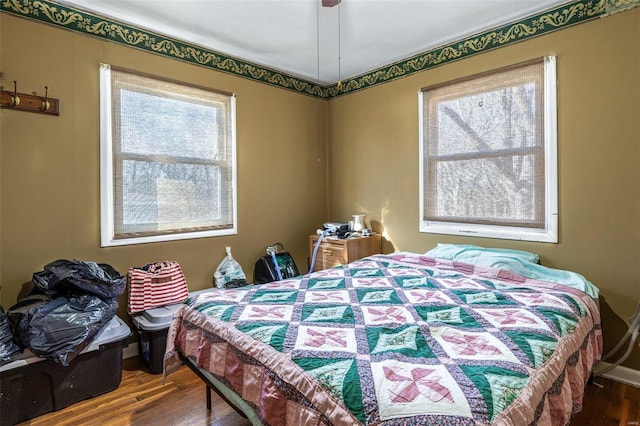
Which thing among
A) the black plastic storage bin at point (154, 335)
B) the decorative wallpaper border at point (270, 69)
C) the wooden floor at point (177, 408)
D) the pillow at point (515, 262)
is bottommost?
the wooden floor at point (177, 408)

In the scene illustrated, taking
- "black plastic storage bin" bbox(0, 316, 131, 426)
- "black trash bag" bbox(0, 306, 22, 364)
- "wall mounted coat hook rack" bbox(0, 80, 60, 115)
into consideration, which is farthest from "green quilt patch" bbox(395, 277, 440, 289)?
"wall mounted coat hook rack" bbox(0, 80, 60, 115)

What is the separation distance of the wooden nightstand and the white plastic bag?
0.83 metres

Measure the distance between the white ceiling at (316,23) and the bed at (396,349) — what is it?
1959 millimetres

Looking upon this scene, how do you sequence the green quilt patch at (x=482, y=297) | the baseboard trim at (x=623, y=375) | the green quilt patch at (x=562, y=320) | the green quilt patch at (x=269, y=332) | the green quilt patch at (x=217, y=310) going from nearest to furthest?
the green quilt patch at (x=269, y=332) → the green quilt patch at (x=562, y=320) → the green quilt patch at (x=217, y=310) → the green quilt patch at (x=482, y=297) → the baseboard trim at (x=623, y=375)

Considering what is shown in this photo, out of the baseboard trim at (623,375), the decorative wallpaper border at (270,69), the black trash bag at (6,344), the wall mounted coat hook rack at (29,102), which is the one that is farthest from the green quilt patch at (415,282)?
the wall mounted coat hook rack at (29,102)

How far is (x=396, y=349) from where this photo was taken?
1.26 metres

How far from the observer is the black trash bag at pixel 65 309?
6.27 feet

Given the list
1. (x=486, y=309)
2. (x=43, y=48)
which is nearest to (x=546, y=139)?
(x=486, y=309)

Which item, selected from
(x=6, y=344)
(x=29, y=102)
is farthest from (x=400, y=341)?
(x=29, y=102)

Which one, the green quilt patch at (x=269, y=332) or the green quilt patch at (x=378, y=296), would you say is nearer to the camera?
the green quilt patch at (x=269, y=332)

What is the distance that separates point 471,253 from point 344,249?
3.75 ft

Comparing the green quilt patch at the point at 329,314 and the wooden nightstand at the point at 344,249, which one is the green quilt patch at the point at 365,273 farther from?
the wooden nightstand at the point at 344,249

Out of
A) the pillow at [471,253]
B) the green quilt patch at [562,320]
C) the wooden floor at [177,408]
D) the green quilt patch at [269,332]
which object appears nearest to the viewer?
the green quilt patch at [269,332]

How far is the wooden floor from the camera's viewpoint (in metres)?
1.88
